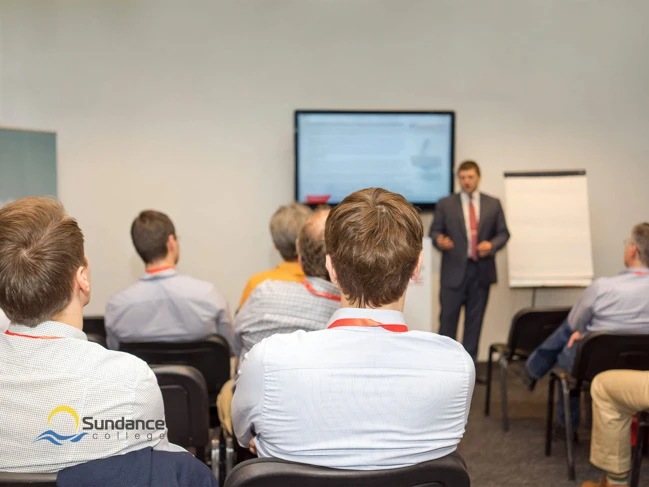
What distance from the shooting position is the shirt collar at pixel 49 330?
132cm

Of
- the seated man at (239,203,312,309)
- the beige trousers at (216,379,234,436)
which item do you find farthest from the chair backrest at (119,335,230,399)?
the seated man at (239,203,312,309)

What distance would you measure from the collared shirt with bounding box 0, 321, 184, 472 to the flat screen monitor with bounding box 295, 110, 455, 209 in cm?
427

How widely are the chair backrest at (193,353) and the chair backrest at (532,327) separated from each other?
1.81 m

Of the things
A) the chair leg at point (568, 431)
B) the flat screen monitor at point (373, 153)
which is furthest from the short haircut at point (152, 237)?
the flat screen monitor at point (373, 153)

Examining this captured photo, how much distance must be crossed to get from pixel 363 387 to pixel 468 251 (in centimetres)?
402

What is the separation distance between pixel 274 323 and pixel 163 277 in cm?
98

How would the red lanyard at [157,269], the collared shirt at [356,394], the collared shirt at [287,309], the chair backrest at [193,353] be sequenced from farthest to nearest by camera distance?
1. the red lanyard at [157,269]
2. the chair backrest at [193,353]
3. the collared shirt at [287,309]
4. the collared shirt at [356,394]

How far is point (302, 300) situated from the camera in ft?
7.36

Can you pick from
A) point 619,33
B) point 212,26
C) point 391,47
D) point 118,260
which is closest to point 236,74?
point 212,26

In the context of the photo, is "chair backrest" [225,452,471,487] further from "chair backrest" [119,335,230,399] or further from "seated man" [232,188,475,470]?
"chair backrest" [119,335,230,399]

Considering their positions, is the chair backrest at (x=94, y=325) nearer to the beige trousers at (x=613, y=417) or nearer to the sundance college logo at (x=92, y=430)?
the sundance college logo at (x=92, y=430)

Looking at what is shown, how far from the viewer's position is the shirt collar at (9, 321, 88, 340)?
1.32 metres

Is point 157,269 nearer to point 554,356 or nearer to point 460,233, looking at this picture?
point 554,356

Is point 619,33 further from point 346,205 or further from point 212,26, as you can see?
point 346,205
